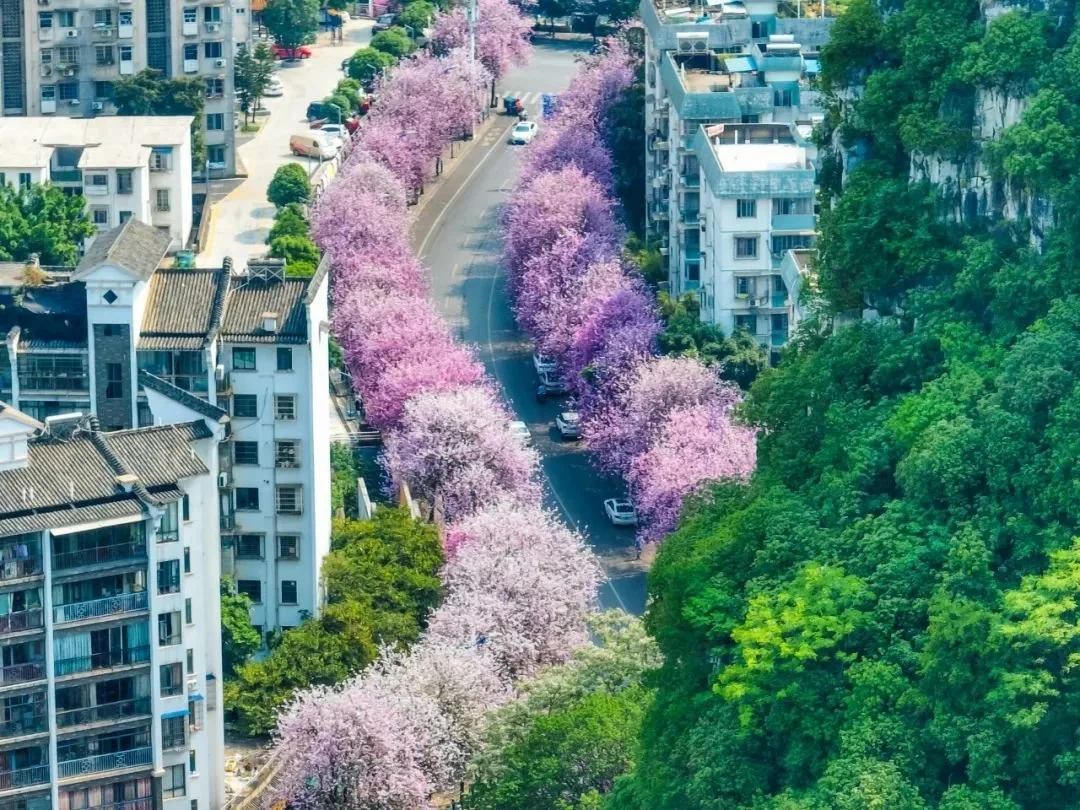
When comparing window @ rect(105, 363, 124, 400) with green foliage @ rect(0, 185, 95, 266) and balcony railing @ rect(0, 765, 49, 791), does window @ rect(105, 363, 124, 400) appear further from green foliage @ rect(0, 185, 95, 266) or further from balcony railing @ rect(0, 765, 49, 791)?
green foliage @ rect(0, 185, 95, 266)

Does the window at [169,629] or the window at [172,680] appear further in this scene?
the window at [172,680]

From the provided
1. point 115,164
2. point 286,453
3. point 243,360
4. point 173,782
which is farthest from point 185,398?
point 115,164

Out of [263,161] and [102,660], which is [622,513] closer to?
[102,660]

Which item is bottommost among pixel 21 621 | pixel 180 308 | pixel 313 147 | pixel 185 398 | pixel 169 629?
pixel 169 629

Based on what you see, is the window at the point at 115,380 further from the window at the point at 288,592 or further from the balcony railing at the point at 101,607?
the balcony railing at the point at 101,607

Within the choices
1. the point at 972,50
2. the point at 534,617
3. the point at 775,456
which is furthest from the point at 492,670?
the point at 972,50

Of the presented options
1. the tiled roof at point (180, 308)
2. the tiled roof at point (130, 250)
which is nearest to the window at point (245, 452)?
the tiled roof at point (180, 308)

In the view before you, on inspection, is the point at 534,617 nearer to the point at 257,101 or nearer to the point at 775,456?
the point at 775,456
